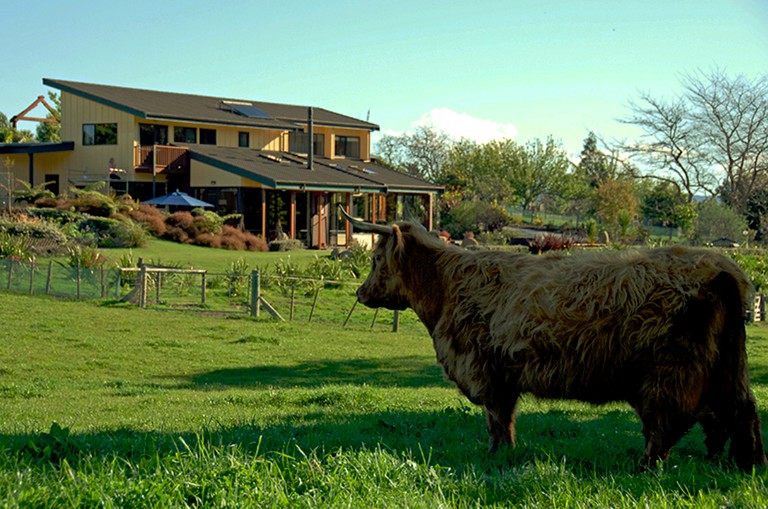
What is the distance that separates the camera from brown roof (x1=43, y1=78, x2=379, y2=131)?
158 ft

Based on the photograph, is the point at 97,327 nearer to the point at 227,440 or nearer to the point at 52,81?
the point at 227,440

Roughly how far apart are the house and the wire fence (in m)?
16.1

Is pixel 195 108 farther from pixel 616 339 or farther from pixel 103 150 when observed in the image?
pixel 616 339

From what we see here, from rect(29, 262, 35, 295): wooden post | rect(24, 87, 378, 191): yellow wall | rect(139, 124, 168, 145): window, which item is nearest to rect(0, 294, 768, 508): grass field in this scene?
rect(29, 262, 35, 295): wooden post

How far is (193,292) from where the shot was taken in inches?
1041

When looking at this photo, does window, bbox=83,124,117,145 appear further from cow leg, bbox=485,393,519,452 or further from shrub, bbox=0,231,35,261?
cow leg, bbox=485,393,519,452

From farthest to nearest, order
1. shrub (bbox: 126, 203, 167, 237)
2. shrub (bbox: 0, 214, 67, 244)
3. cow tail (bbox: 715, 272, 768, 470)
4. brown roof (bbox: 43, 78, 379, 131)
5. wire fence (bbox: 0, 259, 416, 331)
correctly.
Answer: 1. brown roof (bbox: 43, 78, 379, 131)
2. shrub (bbox: 126, 203, 167, 237)
3. shrub (bbox: 0, 214, 67, 244)
4. wire fence (bbox: 0, 259, 416, 331)
5. cow tail (bbox: 715, 272, 768, 470)

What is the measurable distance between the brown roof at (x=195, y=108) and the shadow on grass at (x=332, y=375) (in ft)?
104

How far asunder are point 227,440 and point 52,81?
49658mm

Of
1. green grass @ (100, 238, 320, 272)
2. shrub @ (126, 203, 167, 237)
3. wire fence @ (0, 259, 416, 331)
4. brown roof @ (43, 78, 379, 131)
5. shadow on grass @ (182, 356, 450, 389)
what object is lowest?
shadow on grass @ (182, 356, 450, 389)

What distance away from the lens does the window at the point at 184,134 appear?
49562 mm

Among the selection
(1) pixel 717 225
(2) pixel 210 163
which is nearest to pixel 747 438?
(2) pixel 210 163

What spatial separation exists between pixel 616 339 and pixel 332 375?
37.9ft

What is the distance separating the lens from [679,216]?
179ft
